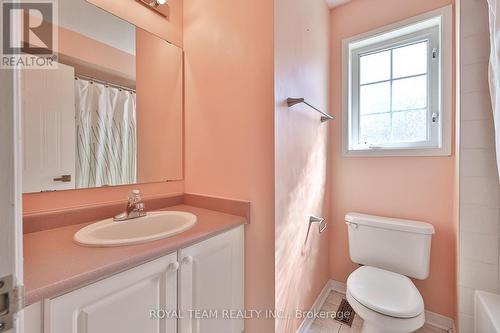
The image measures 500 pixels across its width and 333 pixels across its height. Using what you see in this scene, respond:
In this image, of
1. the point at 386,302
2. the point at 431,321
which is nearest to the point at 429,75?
the point at 386,302

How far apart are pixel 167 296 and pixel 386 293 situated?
120 centimetres

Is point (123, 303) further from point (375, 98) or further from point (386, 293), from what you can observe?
point (375, 98)

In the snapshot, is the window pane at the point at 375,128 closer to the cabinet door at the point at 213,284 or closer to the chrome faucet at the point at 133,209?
the cabinet door at the point at 213,284

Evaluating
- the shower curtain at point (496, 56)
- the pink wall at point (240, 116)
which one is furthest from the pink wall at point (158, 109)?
the shower curtain at point (496, 56)

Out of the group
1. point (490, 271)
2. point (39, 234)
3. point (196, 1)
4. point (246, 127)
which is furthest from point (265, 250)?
point (196, 1)

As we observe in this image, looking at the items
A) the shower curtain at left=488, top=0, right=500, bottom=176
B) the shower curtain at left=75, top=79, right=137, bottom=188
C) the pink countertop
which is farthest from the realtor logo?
the shower curtain at left=488, top=0, right=500, bottom=176

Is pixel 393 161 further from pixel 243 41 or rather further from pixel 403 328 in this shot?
pixel 243 41

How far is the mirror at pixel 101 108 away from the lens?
37.6 inches

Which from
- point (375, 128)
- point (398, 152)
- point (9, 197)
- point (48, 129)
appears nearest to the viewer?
point (9, 197)

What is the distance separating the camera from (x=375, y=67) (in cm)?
181

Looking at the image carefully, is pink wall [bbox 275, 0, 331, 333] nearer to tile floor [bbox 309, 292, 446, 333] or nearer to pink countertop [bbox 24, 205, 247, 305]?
tile floor [bbox 309, 292, 446, 333]

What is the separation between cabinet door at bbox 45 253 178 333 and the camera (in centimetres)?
60

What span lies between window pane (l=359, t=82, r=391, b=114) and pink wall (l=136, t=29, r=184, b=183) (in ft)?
4.84

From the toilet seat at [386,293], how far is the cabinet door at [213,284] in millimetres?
684
